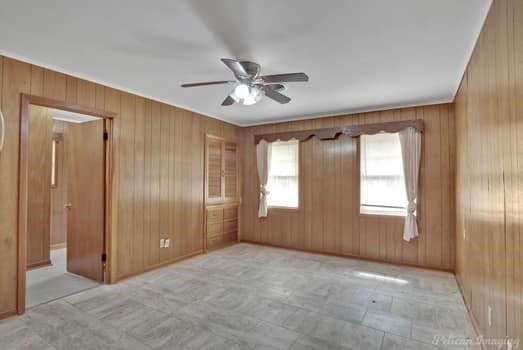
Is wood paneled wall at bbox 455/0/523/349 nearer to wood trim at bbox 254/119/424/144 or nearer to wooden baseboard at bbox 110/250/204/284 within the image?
wood trim at bbox 254/119/424/144

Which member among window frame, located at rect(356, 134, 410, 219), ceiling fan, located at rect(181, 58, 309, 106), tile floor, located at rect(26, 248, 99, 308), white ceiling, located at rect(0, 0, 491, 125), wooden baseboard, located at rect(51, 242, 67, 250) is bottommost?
tile floor, located at rect(26, 248, 99, 308)

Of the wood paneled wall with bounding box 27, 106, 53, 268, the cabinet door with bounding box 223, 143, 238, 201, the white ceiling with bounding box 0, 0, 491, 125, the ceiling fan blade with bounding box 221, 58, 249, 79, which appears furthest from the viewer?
the cabinet door with bounding box 223, 143, 238, 201

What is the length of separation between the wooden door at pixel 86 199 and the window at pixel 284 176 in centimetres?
315

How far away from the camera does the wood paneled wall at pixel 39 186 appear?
4.25 meters

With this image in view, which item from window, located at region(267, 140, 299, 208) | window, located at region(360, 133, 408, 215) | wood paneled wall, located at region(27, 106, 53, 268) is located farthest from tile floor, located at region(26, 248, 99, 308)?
window, located at region(360, 133, 408, 215)

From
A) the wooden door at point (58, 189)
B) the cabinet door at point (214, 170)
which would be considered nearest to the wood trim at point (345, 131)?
the cabinet door at point (214, 170)

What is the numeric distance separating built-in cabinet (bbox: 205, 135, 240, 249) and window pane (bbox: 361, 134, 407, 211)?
2.63 metres

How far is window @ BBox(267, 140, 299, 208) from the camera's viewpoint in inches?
215

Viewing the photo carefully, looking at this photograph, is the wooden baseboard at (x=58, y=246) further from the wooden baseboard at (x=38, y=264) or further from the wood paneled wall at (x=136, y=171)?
the wood paneled wall at (x=136, y=171)

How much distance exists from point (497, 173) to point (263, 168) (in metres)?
4.17

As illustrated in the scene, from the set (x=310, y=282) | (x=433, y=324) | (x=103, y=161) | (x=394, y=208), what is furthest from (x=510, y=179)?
(x=103, y=161)

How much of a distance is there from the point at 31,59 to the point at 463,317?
5094 millimetres

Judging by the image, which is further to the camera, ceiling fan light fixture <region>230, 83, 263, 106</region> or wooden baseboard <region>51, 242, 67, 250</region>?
wooden baseboard <region>51, 242, 67, 250</region>

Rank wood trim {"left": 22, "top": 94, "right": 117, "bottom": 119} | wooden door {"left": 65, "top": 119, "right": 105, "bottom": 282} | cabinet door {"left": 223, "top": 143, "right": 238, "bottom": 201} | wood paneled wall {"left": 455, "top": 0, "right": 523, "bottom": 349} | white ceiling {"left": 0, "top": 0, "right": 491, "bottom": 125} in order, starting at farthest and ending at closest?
cabinet door {"left": 223, "top": 143, "right": 238, "bottom": 201} → wooden door {"left": 65, "top": 119, "right": 105, "bottom": 282} → wood trim {"left": 22, "top": 94, "right": 117, "bottom": 119} → white ceiling {"left": 0, "top": 0, "right": 491, "bottom": 125} → wood paneled wall {"left": 455, "top": 0, "right": 523, "bottom": 349}
